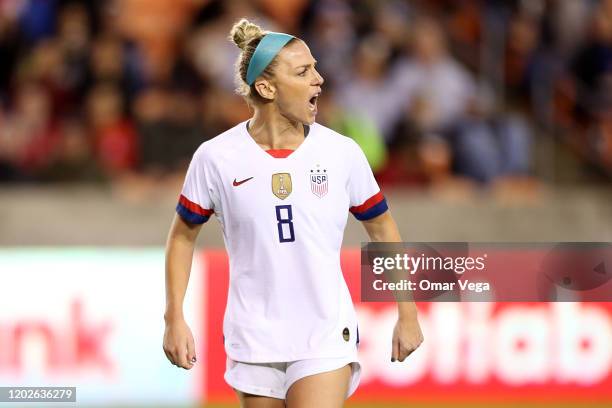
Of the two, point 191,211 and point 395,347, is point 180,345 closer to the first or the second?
point 191,211

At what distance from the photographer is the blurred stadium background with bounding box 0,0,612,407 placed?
806 centimetres

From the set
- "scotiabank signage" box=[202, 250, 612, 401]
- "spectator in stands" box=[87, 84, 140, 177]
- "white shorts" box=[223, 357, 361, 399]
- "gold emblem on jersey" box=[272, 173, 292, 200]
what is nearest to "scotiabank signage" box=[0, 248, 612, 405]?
"scotiabank signage" box=[202, 250, 612, 401]

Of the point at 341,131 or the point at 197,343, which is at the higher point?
the point at 341,131

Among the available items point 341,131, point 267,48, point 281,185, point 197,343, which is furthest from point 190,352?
point 341,131

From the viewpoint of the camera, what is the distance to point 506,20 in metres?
11.7

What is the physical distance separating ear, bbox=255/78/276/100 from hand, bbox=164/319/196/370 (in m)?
0.91

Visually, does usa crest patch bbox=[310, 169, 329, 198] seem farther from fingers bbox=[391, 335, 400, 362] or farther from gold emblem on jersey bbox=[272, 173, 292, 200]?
fingers bbox=[391, 335, 400, 362]

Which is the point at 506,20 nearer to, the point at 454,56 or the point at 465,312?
the point at 454,56

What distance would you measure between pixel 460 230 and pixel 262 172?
5.54 m

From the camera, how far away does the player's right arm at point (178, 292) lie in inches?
180

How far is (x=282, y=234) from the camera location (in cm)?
451

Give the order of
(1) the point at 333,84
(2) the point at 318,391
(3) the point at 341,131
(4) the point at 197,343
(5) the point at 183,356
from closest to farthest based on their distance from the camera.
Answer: (2) the point at 318,391 → (5) the point at 183,356 → (4) the point at 197,343 → (3) the point at 341,131 → (1) the point at 333,84

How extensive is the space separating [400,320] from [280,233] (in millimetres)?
598

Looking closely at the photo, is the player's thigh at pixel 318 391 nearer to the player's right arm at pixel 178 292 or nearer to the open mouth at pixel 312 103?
the player's right arm at pixel 178 292
